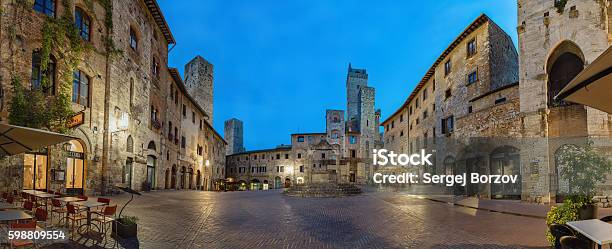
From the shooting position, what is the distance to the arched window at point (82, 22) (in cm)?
1677

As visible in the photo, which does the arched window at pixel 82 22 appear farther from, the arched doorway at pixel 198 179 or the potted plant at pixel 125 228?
the arched doorway at pixel 198 179

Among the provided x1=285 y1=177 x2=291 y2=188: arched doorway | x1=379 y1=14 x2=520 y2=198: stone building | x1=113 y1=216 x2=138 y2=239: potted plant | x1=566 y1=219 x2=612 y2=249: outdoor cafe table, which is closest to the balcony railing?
x1=113 y1=216 x2=138 y2=239: potted plant

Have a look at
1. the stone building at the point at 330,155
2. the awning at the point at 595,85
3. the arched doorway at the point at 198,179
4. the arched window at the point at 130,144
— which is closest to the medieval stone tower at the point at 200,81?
the arched doorway at the point at 198,179

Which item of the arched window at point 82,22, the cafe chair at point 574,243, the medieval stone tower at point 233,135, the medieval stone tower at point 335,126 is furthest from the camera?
the medieval stone tower at point 233,135

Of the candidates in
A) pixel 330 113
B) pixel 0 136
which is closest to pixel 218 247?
pixel 0 136

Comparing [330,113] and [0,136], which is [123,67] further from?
[330,113]

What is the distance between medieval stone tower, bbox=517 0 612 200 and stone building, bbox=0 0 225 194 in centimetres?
2180

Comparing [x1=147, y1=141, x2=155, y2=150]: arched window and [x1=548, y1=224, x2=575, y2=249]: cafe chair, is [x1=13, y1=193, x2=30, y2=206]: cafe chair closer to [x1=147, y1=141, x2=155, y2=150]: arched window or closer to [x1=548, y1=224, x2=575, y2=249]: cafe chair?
[x1=147, y1=141, x2=155, y2=150]: arched window

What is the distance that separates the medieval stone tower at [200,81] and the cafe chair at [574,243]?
142ft

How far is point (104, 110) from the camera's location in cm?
1834

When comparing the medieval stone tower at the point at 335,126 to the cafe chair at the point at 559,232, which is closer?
the cafe chair at the point at 559,232

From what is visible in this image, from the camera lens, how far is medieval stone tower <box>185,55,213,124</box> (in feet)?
147

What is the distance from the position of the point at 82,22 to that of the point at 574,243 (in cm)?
1999

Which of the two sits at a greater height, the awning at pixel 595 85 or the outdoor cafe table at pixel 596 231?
the awning at pixel 595 85
